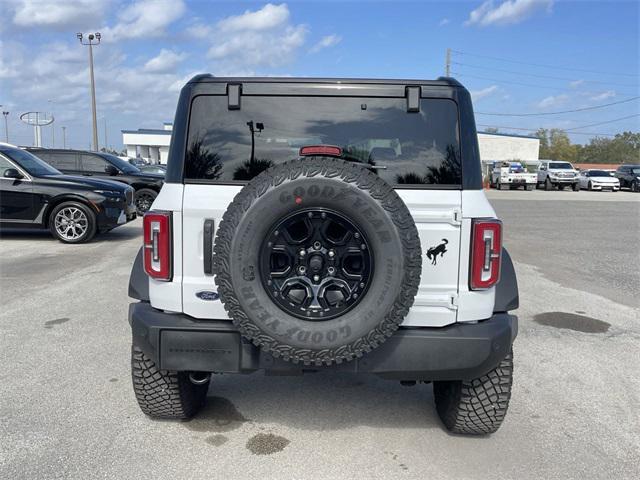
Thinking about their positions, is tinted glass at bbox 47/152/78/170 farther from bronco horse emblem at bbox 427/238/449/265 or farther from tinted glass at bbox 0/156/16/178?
bronco horse emblem at bbox 427/238/449/265

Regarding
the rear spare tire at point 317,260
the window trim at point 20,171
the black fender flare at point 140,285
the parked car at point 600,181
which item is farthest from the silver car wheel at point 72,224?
the parked car at point 600,181

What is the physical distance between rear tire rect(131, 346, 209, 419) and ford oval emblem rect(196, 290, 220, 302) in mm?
551

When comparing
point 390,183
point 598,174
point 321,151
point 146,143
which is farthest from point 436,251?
point 146,143

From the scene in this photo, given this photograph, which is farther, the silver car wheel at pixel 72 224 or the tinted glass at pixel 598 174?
the tinted glass at pixel 598 174

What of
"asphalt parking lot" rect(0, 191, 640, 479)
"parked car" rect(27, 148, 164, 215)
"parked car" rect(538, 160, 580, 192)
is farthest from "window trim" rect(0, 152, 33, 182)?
"parked car" rect(538, 160, 580, 192)

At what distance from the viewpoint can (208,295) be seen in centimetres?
282

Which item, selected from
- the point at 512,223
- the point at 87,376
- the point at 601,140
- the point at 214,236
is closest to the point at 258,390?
the point at 87,376

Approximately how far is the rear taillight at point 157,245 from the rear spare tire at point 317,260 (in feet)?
1.28

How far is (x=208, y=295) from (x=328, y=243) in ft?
2.32

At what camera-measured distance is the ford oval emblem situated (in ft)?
9.23

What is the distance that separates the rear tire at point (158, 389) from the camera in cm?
311

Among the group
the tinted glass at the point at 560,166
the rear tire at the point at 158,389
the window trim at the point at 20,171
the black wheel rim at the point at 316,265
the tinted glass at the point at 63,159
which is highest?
the tinted glass at the point at 560,166

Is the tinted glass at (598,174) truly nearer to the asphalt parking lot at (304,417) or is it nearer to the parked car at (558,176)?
the parked car at (558,176)

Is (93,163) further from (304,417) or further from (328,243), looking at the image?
(328,243)
